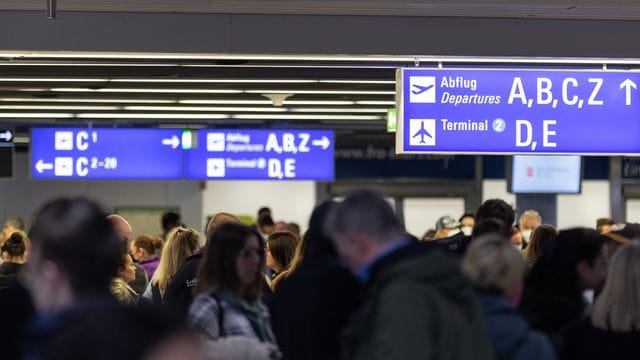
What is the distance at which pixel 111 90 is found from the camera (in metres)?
13.3

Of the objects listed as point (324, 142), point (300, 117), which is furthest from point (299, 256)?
point (300, 117)

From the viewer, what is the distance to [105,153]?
13.2 metres

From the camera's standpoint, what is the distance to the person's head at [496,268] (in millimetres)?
Result: 4414

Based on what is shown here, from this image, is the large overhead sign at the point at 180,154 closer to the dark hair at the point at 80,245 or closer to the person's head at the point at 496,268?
the person's head at the point at 496,268

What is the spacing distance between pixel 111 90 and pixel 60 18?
5.13 m

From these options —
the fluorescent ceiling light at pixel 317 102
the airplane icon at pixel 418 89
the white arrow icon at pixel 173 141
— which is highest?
the fluorescent ceiling light at pixel 317 102

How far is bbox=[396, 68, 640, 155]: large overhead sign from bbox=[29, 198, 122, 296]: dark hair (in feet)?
19.1

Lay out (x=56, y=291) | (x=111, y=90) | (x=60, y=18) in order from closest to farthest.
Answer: (x=56, y=291), (x=60, y=18), (x=111, y=90)

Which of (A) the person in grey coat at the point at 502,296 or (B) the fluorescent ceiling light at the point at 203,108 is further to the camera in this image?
(B) the fluorescent ceiling light at the point at 203,108

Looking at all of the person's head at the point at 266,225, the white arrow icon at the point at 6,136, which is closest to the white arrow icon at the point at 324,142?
the person's head at the point at 266,225

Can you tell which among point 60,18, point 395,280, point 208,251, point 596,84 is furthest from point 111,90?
point 395,280

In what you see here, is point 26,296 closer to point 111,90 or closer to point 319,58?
point 319,58

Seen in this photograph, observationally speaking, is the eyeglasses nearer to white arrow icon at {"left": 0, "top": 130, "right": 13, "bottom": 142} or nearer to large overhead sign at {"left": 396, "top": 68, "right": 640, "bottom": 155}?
large overhead sign at {"left": 396, "top": 68, "right": 640, "bottom": 155}

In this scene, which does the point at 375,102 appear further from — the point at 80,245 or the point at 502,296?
the point at 80,245
